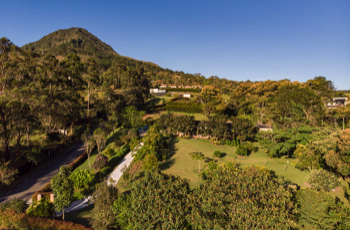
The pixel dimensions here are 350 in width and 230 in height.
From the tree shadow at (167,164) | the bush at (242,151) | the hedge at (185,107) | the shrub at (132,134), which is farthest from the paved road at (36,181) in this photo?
the hedge at (185,107)

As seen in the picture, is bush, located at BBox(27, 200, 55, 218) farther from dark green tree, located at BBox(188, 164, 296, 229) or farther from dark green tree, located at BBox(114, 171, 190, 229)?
dark green tree, located at BBox(188, 164, 296, 229)

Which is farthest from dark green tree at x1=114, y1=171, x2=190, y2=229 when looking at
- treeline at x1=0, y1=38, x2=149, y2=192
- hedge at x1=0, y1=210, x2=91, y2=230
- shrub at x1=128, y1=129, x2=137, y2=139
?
shrub at x1=128, y1=129, x2=137, y2=139

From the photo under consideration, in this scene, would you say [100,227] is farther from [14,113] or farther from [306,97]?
[306,97]

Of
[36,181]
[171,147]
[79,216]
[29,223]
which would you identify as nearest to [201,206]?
[79,216]

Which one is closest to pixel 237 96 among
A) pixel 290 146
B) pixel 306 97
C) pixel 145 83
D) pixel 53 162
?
pixel 306 97

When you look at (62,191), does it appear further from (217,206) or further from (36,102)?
(36,102)

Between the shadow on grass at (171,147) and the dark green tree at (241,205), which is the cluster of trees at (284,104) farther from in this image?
the dark green tree at (241,205)
